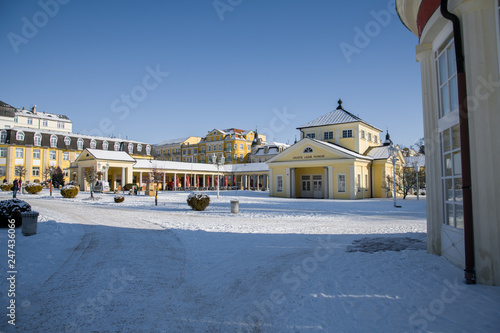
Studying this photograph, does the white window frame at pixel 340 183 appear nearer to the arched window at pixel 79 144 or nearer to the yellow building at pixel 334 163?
the yellow building at pixel 334 163

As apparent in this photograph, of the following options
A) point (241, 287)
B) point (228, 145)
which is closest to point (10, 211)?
point (241, 287)

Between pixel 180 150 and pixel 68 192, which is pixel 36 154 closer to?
pixel 68 192

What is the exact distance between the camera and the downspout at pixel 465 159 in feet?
15.1

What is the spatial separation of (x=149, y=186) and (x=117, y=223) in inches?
839

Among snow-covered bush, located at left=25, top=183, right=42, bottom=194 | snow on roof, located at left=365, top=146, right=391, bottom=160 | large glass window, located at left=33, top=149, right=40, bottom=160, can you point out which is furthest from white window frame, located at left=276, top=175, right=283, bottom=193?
large glass window, located at left=33, top=149, right=40, bottom=160

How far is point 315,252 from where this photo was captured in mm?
7246

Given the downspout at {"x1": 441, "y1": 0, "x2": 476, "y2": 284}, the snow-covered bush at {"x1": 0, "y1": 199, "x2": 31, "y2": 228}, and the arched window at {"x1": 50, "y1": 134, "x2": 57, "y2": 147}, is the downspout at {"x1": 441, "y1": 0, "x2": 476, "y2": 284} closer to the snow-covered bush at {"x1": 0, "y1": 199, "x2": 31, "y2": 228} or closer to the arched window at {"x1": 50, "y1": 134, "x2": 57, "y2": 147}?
the snow-covered bush at {"x1": 0, "y1": 199, "x2": 31, "y2": 228}

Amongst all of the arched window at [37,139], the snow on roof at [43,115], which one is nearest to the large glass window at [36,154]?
the arched window at [37,139]

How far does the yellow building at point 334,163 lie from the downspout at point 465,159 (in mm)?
25289

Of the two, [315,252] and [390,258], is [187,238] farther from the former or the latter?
[390,258]

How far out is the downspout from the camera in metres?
4.60

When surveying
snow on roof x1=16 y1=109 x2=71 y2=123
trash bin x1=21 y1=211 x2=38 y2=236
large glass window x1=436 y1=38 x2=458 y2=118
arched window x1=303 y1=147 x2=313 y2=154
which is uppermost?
snow on roof x1=16 y1=109 x2=71 y2=123

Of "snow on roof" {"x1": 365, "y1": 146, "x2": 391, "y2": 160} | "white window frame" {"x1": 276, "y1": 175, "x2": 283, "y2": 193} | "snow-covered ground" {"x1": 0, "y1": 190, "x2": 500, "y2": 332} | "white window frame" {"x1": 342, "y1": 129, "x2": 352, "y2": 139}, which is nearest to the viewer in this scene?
"snow-covered ground" {"x1": 0, "y1": 190, "x2": 500, "y2": 332}

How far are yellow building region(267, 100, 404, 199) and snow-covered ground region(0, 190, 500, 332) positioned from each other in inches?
874
